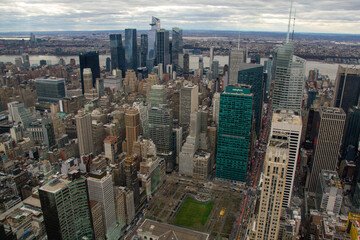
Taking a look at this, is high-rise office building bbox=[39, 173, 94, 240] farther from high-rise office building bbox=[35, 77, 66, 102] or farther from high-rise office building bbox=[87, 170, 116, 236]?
high-rise office building bbox=[35, 77, 66, 102]

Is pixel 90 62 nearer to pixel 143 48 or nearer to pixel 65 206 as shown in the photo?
pixel 143 48

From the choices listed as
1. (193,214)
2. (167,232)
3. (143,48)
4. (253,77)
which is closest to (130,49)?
(143,48)

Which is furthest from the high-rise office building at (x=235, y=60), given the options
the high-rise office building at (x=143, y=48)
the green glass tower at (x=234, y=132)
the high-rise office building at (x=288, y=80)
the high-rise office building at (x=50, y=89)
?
the high-rise office building at (x=143, y=48)

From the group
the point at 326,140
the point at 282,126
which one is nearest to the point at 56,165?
the point at 282,126

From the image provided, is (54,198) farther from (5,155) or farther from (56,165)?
(5,155)

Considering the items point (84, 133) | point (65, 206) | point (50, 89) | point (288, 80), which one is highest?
point (288, 80)

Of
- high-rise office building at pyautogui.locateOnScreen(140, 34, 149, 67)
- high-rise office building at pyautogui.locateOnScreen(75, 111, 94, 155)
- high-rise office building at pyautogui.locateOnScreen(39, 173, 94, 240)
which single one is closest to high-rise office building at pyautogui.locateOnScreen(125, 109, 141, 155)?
high-rise office building at pyautogui.locateOnScreen(75, 111, 94, 155)

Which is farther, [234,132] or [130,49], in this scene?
[130,49]
